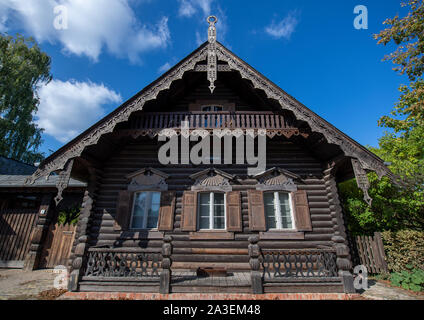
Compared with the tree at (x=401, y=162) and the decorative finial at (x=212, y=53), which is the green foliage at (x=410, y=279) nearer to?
the tree at (x=401, y=162)

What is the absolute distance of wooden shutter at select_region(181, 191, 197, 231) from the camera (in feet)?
24.1

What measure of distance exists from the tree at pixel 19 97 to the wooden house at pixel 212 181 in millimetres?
20225

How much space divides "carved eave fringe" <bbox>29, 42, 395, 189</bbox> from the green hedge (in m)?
2.90

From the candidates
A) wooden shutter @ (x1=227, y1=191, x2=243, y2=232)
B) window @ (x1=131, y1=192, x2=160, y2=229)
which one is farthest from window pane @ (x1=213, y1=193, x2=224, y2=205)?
window @ (x1=131, y1=192, x2=160, y2=229)

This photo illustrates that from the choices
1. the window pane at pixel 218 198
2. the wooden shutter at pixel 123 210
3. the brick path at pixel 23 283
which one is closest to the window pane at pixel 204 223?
the window pane at pixel 218 198

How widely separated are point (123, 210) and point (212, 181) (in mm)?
3717

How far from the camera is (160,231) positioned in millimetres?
7336

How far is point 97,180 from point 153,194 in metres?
2.32

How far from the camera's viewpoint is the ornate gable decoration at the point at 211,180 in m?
7.87

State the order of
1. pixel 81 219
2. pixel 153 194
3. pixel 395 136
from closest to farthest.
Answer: pixel 81 219 → pixel 153 194 → pixel 395 136

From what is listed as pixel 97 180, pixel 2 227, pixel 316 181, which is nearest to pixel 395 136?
pixel 316 181

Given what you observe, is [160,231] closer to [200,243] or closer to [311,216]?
[200,243]

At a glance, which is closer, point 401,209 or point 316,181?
point 316,181

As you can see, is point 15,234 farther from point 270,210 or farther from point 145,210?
point 270,210
